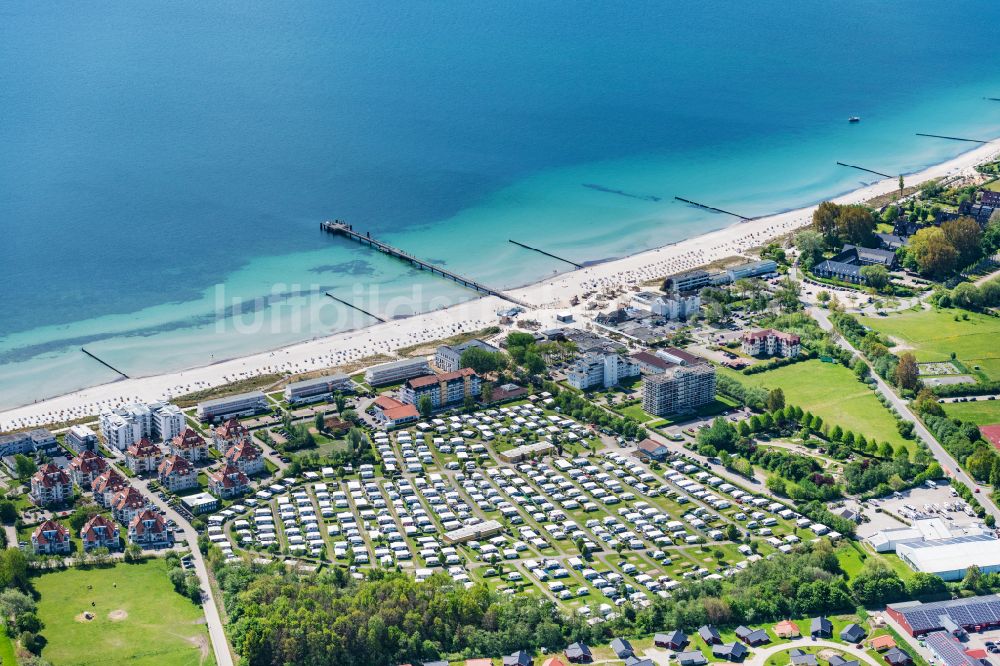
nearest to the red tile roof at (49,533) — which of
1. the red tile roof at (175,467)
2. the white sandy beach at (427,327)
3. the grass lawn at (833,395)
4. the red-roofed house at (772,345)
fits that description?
the red tile roof at (175,467)

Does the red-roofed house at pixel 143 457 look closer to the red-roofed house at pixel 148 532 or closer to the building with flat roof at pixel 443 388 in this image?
the red-roofed house at pixel 148 532

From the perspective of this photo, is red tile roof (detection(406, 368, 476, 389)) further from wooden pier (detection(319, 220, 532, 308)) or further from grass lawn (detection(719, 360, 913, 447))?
grass lawn (detection(719, 360, 913, 447))

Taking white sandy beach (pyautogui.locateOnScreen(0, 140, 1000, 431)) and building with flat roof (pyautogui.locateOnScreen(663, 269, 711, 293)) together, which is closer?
white sandy beach (pyautogui.locateOnScreen(0, 140, 1000, 431))

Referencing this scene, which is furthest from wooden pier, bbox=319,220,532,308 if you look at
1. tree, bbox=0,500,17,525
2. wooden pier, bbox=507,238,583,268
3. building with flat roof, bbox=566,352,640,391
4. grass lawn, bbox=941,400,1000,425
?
tree, bbox=0,500,17,525

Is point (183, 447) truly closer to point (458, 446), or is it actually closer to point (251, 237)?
point (458, 446)

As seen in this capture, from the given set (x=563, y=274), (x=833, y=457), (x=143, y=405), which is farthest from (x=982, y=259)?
(x=143, y=405)
